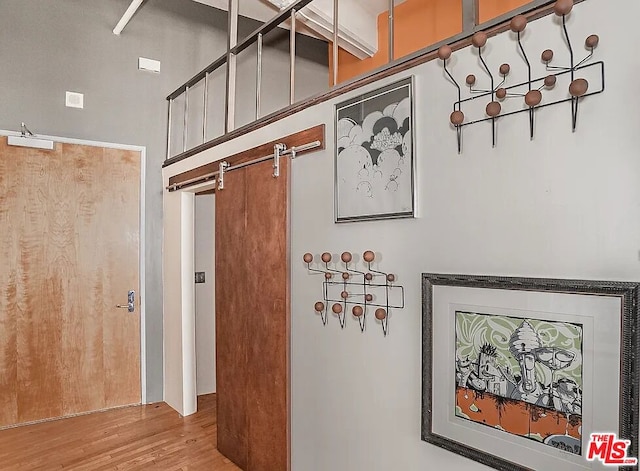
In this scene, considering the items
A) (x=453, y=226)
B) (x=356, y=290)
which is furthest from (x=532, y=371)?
(x=356, y=290)

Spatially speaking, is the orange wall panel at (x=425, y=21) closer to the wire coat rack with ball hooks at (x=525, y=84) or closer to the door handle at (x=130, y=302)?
the wire coat rack with ball hooks at (x=525, y=84)

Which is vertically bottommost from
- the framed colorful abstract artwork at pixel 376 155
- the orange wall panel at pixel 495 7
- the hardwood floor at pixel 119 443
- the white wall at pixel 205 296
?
the hardwood floor at pixel 119 443

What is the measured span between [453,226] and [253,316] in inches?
62.1

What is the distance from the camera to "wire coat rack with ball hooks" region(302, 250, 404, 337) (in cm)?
213

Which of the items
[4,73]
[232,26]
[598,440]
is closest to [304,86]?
[232,26]

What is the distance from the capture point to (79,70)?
4168 mm

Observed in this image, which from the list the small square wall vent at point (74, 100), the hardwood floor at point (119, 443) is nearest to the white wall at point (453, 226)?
the hardwood floor at point (119, 443)

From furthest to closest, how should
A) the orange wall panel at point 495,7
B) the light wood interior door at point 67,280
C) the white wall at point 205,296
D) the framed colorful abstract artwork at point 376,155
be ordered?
the white wall at point 205,296, the light wood interior door at point 67,280, the orange wall panel at point 495,7, the framed colorful abstract artwork at point 376,155

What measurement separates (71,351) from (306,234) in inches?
104

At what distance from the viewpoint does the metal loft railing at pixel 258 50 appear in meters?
1.80

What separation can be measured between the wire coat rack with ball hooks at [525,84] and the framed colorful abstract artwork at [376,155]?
9.8 inches

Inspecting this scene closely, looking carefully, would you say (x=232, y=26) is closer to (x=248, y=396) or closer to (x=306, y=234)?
(x=306, y=234)

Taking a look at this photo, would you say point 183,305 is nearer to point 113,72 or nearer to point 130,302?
point 130,302

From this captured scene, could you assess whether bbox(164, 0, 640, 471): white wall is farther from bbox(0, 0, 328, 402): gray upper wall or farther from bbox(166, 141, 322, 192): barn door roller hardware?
bbox(0, 0, 328, 402): gray upper wall
